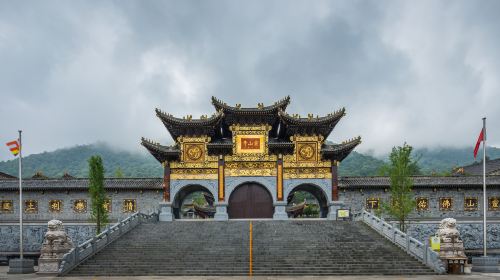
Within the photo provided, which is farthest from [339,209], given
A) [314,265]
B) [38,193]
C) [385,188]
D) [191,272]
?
[38,193]

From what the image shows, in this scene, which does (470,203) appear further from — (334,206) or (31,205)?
(31,205)

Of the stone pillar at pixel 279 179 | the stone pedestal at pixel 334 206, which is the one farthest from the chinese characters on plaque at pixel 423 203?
the stone pillar at pixel 279 179

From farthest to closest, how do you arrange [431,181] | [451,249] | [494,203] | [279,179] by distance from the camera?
[431,181] < [494,203] < [279,179] < [451,249]

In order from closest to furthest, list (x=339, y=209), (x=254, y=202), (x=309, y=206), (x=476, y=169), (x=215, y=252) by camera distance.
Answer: (x=215, y=252) → (x=339, y=209) → (x=254, y=202) → (x=476, y=169) → (x=309, y=206)

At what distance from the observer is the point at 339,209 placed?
3900 centimetres

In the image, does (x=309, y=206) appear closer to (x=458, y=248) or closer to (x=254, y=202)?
(x=254, y=202)

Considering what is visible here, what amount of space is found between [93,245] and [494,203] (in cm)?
3231

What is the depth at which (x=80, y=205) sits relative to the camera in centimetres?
4341

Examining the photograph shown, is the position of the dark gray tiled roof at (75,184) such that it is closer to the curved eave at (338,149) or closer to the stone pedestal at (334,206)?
the curved eave at (338,149)

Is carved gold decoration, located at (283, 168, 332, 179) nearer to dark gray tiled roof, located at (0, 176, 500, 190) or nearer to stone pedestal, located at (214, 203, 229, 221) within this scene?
dark gray tiled roof, located at (0, 176, 500, 190)

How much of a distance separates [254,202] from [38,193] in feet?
60.5

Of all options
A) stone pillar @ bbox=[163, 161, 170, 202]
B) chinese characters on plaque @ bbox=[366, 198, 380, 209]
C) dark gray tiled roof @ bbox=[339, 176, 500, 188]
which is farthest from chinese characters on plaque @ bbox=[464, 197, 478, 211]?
stone pillar @ bbox=[163, 161, 170, 202]

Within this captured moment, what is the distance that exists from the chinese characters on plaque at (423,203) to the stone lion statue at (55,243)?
2858cm

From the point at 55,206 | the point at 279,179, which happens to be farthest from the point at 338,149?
the point at 55,206
